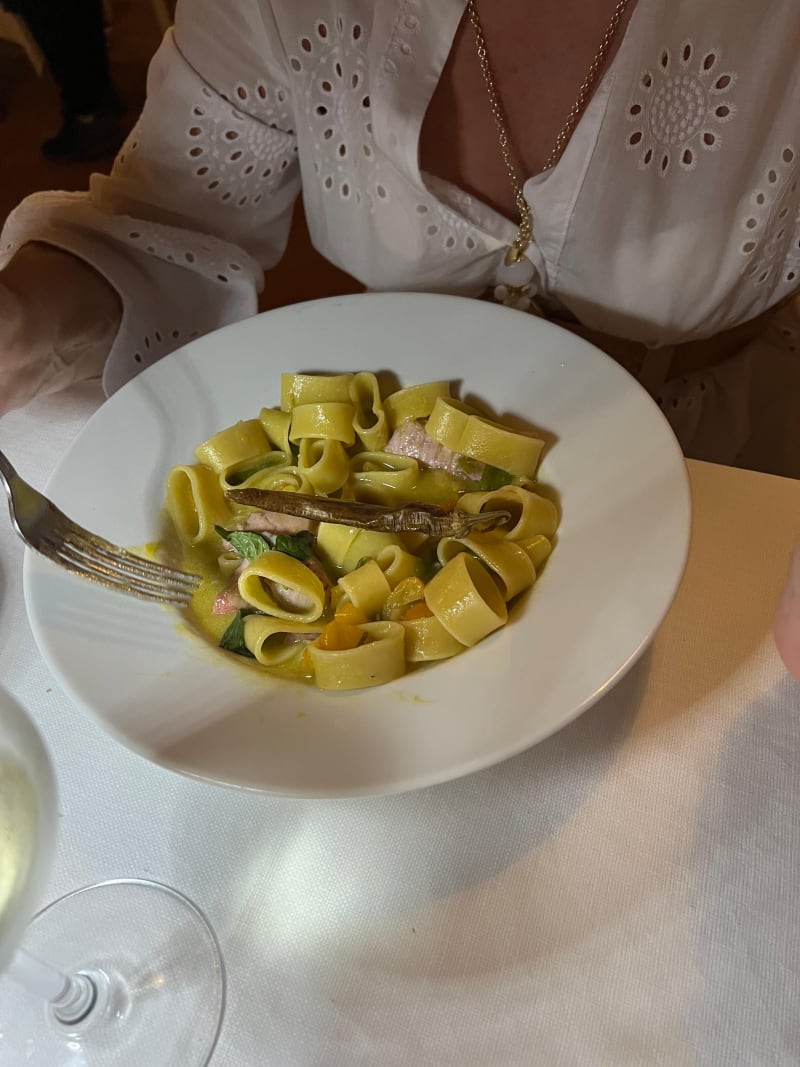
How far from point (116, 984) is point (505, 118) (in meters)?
1.07

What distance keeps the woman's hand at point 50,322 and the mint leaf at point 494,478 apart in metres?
0.62

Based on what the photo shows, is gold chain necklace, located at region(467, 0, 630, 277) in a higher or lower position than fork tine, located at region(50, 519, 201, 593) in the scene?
higher

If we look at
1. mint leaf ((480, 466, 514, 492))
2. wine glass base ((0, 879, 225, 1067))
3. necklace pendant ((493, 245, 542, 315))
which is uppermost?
necklace pendant ((493, 245, 542, 315))

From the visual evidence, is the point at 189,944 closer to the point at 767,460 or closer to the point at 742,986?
the point at 742,986

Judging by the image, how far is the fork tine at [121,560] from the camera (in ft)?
2.67

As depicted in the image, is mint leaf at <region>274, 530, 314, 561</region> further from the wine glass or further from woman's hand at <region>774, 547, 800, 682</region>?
woman's hand at <region>774, 547, 800, 682</region>

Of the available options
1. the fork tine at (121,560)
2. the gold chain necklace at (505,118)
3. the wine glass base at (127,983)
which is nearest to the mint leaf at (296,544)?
the fork tine at (121,560)

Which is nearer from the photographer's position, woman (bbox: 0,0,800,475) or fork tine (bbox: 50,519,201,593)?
fork tine (bbox: 50,519,201,593)

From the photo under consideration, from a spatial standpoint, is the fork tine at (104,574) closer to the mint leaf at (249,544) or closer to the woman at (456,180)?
the mint leaf at (249,544)

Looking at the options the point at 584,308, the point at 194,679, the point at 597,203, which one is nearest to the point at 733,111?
the point at 597,203

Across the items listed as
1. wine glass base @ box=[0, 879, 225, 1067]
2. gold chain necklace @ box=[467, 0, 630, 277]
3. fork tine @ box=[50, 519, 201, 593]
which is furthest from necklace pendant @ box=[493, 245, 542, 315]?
wine glass base @ box=[0, 879, 225, 1067]

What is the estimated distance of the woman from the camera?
946 millimetres

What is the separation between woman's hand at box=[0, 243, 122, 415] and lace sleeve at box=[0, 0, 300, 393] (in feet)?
0.10

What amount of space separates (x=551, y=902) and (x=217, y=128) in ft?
3.48
